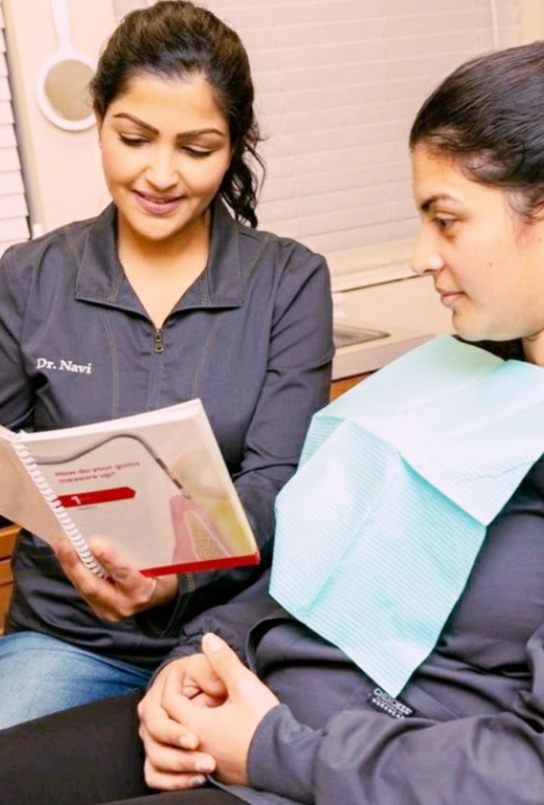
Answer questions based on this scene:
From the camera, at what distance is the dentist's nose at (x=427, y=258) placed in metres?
1.12

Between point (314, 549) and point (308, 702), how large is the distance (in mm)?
161

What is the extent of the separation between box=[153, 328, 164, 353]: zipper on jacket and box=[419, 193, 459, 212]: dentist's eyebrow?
48cm

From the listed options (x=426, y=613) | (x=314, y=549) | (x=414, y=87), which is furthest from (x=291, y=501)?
(x=414, y=87)

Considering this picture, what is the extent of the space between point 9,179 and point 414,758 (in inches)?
66.3

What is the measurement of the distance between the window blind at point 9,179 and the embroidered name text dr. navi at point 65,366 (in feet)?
2.90

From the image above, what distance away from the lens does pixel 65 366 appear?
1483mm

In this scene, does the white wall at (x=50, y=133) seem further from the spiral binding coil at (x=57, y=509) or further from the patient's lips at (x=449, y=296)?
the patient's lips at (x=449, y=296)

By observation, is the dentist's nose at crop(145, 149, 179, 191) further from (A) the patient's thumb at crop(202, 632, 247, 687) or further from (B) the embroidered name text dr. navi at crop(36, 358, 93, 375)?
(A) the patient's thumb at crop(202, 632, 247, 687)

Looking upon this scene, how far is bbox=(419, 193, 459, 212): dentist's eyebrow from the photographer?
108 centimetres

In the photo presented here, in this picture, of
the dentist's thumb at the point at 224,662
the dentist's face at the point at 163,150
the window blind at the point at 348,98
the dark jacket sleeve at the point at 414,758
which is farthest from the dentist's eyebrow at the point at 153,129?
the window blind at the point at 348,98

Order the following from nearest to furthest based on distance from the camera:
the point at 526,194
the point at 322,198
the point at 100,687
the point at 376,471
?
the point at 526,194 → the point at 376,471 → the point at 100,687 → the point at 322,198

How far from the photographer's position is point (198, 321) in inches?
59.2

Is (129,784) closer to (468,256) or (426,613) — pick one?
(426,613)

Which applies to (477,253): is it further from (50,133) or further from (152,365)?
(50,133)
